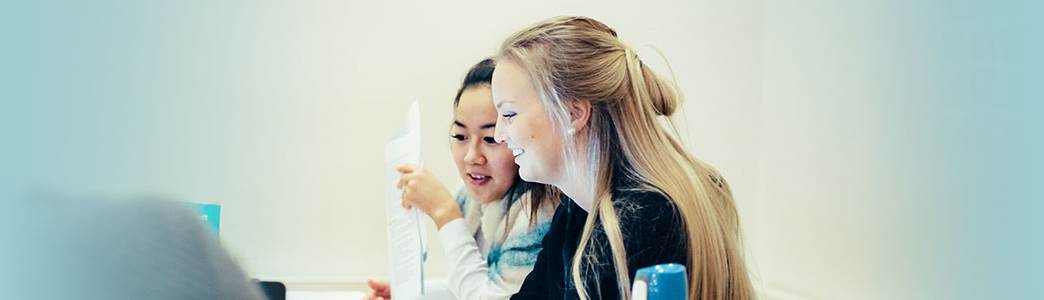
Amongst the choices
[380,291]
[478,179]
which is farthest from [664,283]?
[380,291]

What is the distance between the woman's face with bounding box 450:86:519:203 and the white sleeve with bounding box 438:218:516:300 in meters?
0.08

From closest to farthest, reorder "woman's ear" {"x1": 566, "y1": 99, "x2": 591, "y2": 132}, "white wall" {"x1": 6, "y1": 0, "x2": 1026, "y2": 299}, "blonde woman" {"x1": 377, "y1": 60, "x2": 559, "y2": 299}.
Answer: "woman's ear" {"x1": 566, "y1": 99, "x2": 591, "y2": 132}
"blonde woman" {"x1": 377, "y1": 60, "x2": 559, "y2": 299}
"white wall" {"x1": 6, "y1": 0, "x2": 1026, "y2": 299}

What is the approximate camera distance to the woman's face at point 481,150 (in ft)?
4.98

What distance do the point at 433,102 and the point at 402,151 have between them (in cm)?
87

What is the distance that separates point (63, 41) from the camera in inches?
8.6

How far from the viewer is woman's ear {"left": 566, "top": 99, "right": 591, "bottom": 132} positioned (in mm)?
1209

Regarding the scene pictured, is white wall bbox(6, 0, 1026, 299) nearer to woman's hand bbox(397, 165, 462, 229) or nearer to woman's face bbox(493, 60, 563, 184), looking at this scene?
woman's hand bbox(397, 165, 462, 229)

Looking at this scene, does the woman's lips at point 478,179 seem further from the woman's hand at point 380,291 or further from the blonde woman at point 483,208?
the woman's hand at point 380,291

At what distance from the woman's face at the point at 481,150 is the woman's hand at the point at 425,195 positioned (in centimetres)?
6

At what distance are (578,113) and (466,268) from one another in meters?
0.36

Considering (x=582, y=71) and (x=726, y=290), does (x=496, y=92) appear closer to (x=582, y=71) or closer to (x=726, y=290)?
(x=582, y=71)

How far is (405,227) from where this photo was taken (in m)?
1.49

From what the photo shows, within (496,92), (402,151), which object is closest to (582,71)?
(496,92)

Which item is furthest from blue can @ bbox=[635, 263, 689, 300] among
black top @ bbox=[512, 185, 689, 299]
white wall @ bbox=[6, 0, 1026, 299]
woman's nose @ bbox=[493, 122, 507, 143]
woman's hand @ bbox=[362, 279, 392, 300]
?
Result: white wall @ bbox=[6, 0, 1026, 299]
